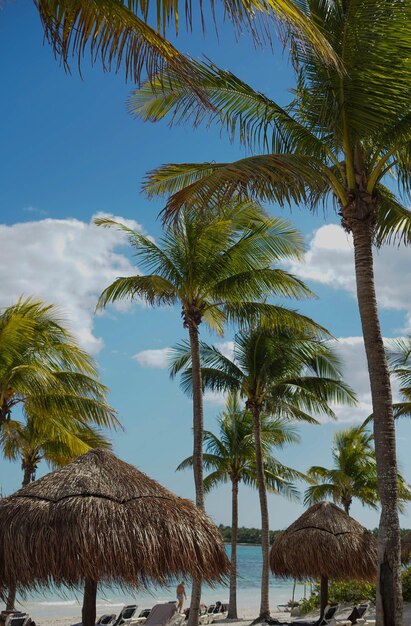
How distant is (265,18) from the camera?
171 inches

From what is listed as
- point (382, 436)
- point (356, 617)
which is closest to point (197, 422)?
point (356, 617)

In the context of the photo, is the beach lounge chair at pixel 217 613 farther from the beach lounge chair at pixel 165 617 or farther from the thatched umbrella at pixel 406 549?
the beach lounge chair at pixel 165 617

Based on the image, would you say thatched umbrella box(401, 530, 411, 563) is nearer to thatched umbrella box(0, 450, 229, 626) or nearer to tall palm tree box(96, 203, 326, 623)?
tall palm tree box(96, 203, 326, 623)

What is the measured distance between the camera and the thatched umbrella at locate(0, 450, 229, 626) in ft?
25.7

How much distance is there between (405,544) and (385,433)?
13963mm


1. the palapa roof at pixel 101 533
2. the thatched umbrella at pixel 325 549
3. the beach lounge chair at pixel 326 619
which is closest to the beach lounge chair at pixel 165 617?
the thatched umbrella at pixel 325 549

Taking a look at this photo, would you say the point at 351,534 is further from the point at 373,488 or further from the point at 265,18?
the point at 373,488

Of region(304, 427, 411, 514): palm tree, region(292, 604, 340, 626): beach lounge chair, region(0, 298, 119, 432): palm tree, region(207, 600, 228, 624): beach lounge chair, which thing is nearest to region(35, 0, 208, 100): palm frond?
region(0, 298, 119, 432): palm tree

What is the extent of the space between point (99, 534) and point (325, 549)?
7814 millimetres

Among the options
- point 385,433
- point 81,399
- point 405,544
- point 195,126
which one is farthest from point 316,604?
point 195,126

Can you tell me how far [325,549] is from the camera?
14.5 meters

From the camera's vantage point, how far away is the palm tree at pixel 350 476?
29.4 metres

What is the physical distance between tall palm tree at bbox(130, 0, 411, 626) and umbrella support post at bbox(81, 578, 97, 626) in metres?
3.28

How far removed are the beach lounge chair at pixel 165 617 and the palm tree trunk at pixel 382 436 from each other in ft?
21.3
